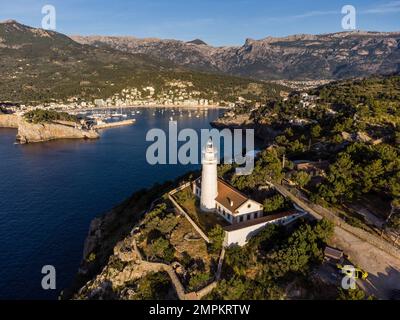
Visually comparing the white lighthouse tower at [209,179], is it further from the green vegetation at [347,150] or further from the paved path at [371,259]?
the paved path at [371,259]

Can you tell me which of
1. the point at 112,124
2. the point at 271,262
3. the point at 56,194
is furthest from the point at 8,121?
the point at 271,262

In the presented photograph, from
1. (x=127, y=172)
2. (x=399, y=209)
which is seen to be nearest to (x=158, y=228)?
(x=399, y=209)

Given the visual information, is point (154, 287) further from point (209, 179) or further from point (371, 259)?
point (371, 259)

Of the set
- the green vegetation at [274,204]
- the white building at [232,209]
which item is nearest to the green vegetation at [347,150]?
the green vegetation at [274,204]

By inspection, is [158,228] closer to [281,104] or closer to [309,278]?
[309,278]

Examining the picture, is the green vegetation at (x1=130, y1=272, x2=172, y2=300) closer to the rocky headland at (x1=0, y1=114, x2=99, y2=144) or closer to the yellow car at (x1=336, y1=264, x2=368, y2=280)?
the yellow car at (x1=336, y1=264, x2=368, y2=280)
